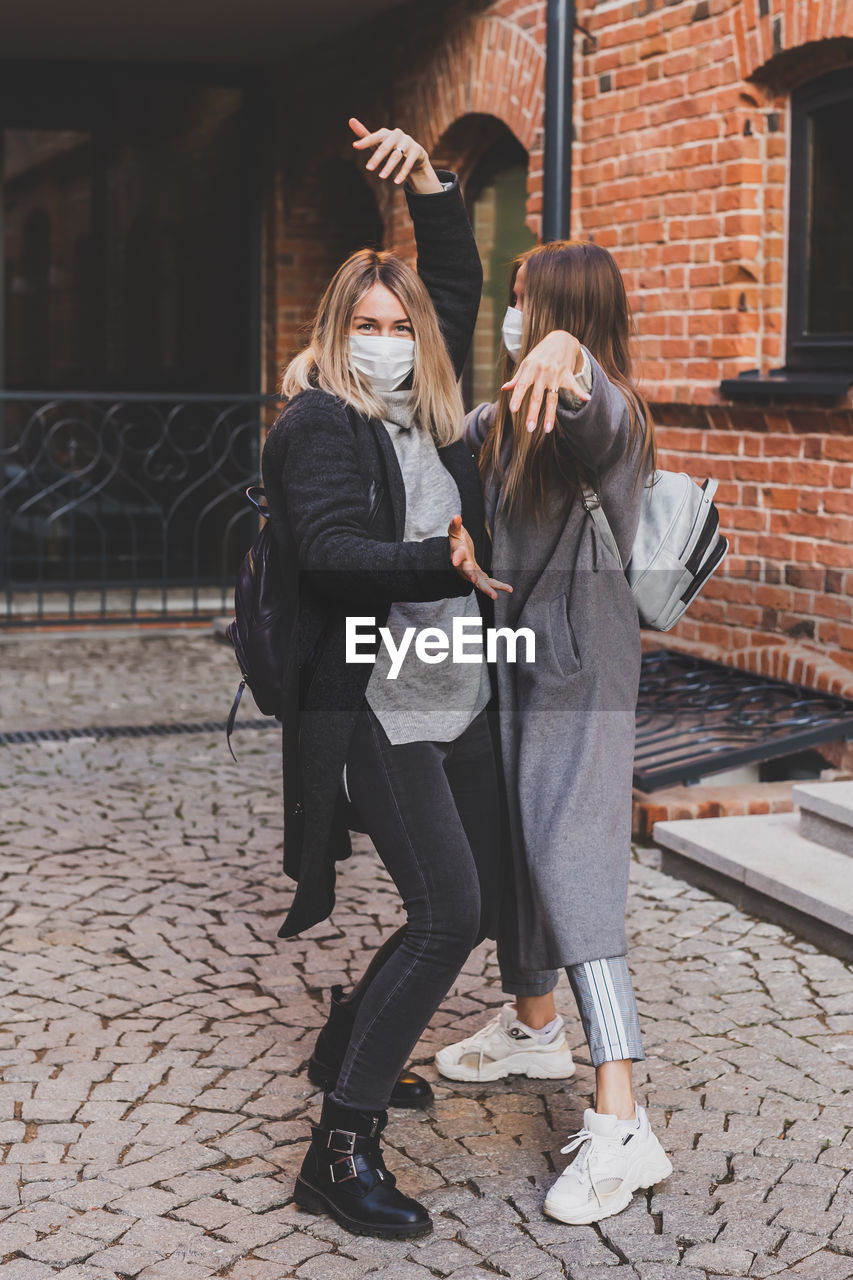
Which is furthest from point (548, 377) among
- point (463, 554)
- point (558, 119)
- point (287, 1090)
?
point (558, 119)

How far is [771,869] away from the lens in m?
4.62

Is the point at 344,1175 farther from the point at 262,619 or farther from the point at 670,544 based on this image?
the point at 670,544

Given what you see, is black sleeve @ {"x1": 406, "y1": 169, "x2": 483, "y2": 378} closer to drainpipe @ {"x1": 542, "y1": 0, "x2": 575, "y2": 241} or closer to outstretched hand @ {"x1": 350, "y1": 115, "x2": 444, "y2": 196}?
outstretched hand @ {"x1": 350, "y1": 115, "x2": 444, "y2": 196}

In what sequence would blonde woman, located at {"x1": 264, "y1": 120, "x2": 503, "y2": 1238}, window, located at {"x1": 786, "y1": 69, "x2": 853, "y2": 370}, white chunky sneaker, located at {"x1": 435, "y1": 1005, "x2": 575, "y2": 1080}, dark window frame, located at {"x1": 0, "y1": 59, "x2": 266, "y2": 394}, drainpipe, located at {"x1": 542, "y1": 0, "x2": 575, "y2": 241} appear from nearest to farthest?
blonde woman, located at {"x1": 264, "y1": 120, "x2": 503, "y2": 1238}, white chunky sneaker, located at {"x1": 435, "y1": 1005, "x2": 575, "y2": 1080}, window, located at {"x1": 786, "y1": 69, "x2": 853, "y2": 370}, drainpipe, located at {"x1": 542, "y1": 0, "x2": 575, "y2": 241}, dark window frame, located at {"x1": 0, "y1": 59, "x2": 266, "y2": 394}

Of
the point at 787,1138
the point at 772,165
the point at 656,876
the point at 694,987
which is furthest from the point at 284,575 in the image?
the point at 772,165

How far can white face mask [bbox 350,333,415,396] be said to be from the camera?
112 inches

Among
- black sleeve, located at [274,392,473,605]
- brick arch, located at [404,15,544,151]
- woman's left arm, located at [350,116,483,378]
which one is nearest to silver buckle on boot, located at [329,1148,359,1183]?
black sleeve, located at [274,392,473,605]

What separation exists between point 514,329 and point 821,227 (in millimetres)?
3764

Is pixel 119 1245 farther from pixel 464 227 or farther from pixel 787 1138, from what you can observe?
pixel 464 227

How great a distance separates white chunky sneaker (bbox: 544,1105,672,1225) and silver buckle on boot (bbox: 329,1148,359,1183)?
36 cm

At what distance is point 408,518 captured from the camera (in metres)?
2.88

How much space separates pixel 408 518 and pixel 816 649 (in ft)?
11.6

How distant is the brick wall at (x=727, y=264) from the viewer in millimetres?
5980

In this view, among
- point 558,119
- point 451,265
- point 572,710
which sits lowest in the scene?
point 572,710
